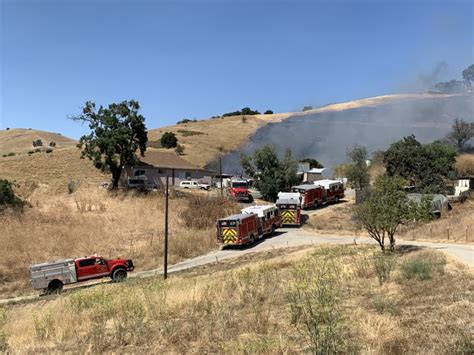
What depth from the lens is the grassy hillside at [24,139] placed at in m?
144

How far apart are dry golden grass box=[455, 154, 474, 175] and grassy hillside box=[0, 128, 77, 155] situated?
103 metres

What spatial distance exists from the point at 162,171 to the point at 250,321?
64.9 meters

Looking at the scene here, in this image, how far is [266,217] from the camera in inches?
1801

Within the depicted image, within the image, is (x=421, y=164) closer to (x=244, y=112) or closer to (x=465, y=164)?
(x=465, y=164)

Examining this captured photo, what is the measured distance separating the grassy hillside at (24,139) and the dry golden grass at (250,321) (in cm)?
13380

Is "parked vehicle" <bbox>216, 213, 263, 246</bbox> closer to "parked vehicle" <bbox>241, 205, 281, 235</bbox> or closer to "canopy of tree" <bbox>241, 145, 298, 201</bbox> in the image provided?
"parked vehicle" <bbox>241, 205, 281, 235</bbox>

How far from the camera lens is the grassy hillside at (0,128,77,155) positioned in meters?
144

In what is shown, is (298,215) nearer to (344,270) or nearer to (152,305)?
(344,270)

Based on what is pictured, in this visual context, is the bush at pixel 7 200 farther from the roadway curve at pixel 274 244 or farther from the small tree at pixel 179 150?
the small tree at pixel 179 150

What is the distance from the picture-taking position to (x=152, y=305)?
12500 millimetres

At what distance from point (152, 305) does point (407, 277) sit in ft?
28.3

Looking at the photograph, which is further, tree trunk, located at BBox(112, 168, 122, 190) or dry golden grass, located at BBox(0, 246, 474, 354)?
tree trunk, located at BBox(112, 168, 122, 190)

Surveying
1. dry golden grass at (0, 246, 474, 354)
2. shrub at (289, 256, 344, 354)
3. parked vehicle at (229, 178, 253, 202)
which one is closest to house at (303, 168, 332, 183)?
parked vehicle at (229, 178, 253, 202)

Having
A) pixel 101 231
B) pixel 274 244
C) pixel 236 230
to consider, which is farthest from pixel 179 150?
pixel 236 230
